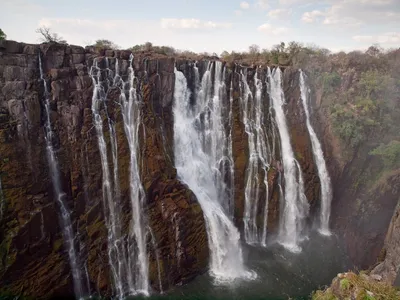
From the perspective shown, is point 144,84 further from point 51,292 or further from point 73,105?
point 51,292

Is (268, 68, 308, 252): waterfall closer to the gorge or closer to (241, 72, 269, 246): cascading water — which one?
the gorge

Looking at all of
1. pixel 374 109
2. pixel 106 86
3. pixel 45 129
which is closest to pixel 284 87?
pixel 374 109

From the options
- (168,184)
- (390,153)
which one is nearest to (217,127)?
(168,184)

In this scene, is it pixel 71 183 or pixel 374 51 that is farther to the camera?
pixel 374 51

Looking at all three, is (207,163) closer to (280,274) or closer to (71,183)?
(280,274)

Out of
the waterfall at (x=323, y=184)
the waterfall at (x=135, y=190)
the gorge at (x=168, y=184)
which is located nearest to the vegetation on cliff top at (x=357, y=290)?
the gorge at (x=168, y=184)

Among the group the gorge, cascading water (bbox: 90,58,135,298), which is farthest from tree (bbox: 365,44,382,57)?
cascading water (bbox: 90,58,135,298)
